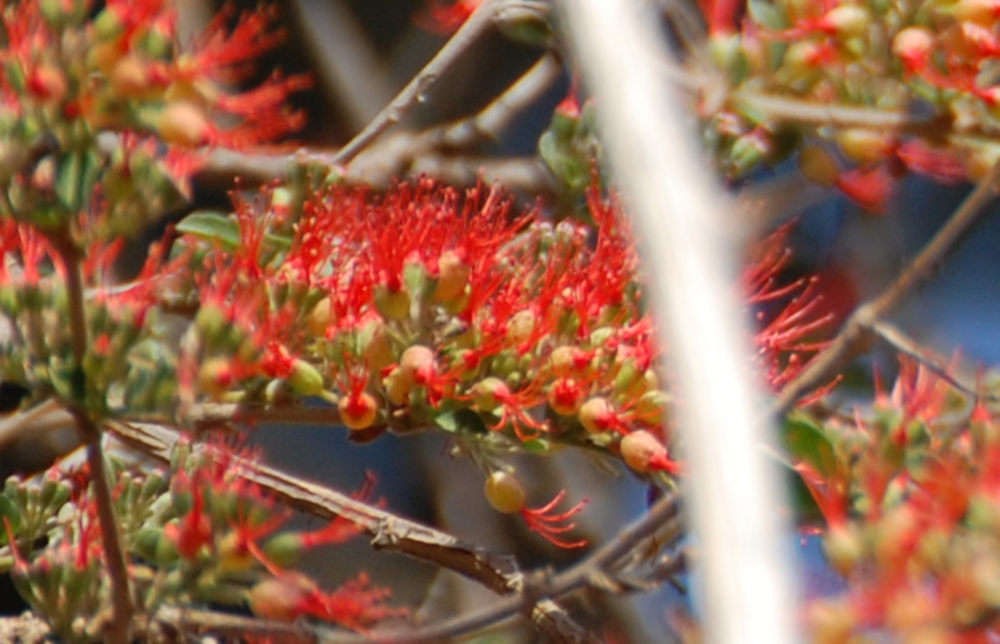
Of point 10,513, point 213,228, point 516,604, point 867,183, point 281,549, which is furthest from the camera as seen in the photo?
point 867,183

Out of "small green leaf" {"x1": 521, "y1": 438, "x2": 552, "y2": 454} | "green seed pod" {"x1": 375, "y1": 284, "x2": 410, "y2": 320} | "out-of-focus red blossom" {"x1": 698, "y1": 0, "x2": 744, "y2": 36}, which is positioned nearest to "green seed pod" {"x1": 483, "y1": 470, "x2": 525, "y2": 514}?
"small green leaf" {"x1": 521, "y1": 438, "x2": 552, "y2": 454}

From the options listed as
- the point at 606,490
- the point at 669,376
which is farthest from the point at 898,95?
the point at 606,490

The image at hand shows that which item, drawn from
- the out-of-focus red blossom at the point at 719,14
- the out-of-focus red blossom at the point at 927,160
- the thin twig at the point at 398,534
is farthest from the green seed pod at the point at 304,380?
the out-of-focus red blossom at the point at 927,160

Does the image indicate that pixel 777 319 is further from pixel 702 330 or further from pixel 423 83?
pixel 702 330

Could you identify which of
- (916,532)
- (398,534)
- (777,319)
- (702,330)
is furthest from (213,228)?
(702,330)

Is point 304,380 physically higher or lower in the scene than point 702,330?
lower

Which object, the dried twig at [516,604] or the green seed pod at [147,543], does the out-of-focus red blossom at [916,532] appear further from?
the green seed pod at [147,543]
